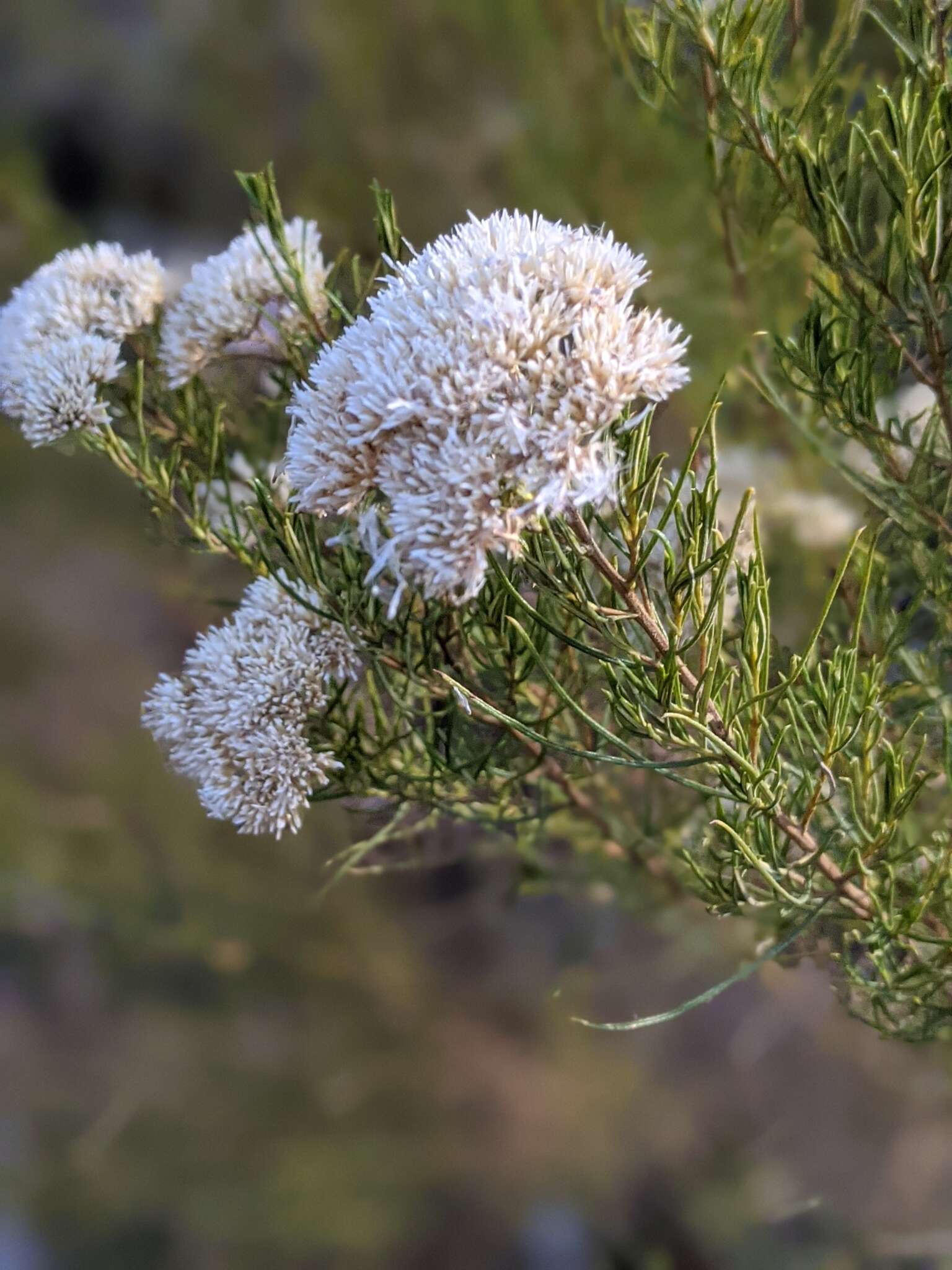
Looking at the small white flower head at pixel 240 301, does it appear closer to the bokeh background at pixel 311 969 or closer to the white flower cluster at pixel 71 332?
the white flower cluster at pixel 71 332

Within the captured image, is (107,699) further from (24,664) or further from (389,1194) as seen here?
(389,1194)

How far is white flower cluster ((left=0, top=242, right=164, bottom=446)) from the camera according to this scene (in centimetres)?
24

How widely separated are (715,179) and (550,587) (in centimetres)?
21

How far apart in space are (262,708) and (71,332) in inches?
5.0

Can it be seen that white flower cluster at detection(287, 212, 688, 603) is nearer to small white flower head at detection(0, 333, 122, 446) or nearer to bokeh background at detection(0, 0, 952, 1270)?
small white flower head at detection(0, 333, 122, 446)

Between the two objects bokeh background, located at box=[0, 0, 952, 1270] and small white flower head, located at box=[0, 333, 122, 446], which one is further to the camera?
bokeh background, located at box=[0, 0, 952, 1270]

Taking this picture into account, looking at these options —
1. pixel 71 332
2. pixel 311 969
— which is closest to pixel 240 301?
pixel 71 332

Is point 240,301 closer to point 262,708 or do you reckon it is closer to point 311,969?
point 262,708

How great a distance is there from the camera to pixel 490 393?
0.15 m

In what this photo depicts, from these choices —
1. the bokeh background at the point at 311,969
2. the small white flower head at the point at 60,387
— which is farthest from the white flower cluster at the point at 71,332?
the bokeh background at the point at 311,969

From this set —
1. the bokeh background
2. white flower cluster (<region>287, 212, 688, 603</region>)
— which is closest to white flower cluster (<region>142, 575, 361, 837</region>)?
white flower cluster (<region>287, 212, 688, 603</region>)

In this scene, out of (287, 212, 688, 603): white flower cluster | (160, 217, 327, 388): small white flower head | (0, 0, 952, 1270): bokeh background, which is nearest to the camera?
(287, 212, 688, 603): white flower cluster

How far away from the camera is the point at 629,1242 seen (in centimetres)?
59

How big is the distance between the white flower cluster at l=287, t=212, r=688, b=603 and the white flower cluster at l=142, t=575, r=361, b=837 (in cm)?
6
